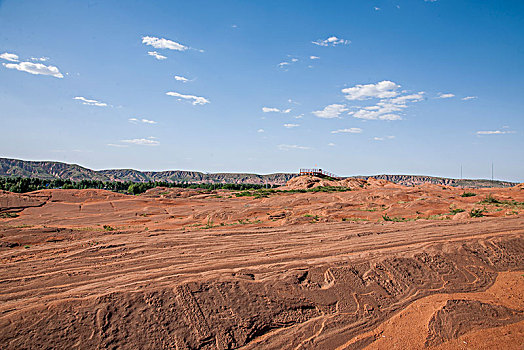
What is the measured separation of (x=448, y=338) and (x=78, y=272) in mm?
9208

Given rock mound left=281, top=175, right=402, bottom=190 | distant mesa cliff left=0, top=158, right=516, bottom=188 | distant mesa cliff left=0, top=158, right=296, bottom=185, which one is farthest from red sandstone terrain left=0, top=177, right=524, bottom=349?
distant mesa cliff left=0, top=158, right=296, bottom=185

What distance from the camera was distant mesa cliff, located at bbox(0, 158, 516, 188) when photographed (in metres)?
132

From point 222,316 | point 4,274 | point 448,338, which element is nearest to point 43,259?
point 4,274

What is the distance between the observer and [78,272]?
877 centimetres

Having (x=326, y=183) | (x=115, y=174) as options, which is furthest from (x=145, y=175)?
(x=326, y=183)

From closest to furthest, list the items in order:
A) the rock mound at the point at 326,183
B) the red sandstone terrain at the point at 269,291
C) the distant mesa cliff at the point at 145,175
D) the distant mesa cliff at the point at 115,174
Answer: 1. the red sandstone terrain at the point at 269,291
2. the rock mound at the point at 326,183
3. the distant mesa cliff at the point at 145,175
4. the distant mesa cliff at the point at 115,174

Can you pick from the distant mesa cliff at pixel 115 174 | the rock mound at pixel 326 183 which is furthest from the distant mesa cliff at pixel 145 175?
the rock mound at pixel 326 183

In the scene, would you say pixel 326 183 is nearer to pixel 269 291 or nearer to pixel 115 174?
pixel 269 291

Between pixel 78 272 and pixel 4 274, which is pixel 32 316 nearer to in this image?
pixel 78 272

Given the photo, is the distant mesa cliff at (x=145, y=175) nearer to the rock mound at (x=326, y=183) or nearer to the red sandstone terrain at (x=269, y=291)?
the rock mound at (x=326, y=183)

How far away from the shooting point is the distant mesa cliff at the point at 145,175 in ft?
433

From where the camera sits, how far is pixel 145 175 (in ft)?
595

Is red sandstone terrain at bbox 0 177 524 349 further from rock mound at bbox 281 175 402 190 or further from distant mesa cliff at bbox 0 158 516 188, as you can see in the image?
distant mesa cliff at bbox 0 158 516 188

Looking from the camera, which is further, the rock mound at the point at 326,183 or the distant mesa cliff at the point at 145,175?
the distant mesa cliff at the point at 145,175
